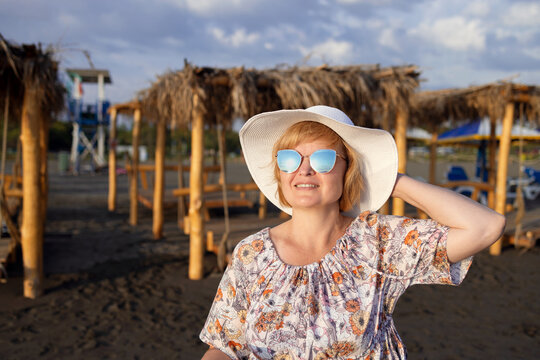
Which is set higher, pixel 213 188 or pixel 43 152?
pixel 43 152

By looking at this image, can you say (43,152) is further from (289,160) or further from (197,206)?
(289,160)

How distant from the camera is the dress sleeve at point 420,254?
4.43ft

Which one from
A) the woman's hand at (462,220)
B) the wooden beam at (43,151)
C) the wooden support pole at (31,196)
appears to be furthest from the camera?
the wooden beam at (43,151)

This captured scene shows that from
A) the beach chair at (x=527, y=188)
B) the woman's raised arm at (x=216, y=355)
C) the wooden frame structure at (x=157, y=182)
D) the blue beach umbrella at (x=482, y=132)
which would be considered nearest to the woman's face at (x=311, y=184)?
the woman's raised arm at (x=216, y=355)

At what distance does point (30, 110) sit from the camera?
4809mm

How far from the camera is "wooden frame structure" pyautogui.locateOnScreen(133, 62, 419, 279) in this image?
Result: 18.3 ft

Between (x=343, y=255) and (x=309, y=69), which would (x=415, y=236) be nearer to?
(x=343, y=255)

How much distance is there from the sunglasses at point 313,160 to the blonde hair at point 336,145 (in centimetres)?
7

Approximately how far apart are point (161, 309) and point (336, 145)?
13.6 feet

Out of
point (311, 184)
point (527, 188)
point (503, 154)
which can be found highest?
point (503, 154)

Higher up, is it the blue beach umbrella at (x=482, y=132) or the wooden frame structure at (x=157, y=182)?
the blue beach umbrella at (x=482, y=132)

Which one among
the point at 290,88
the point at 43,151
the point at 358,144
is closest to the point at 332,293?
the point at 358,144

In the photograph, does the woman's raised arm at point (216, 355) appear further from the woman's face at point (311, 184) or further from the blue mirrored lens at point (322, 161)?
the blue mirrored lens at point (322, 161)

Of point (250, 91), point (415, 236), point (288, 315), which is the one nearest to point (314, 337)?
point (288, 315)
